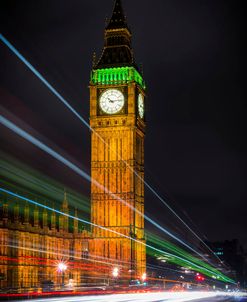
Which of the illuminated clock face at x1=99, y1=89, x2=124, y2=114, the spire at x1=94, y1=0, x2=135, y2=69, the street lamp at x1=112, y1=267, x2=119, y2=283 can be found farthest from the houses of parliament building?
the street lamp at x1=112, y1=267, x2=119, y2=283

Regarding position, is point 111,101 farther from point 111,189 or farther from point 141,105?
point 111,189

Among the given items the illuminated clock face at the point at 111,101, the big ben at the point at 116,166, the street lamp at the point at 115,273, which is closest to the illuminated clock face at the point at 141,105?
the big ben at the point at 116,166

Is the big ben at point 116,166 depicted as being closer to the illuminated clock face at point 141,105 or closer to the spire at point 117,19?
the illuminated clock face at point 141,105

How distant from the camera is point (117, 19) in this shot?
105375mm

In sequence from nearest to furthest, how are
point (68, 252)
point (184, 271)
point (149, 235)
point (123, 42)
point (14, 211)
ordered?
1. point (14, 211)
2. point (68, 252)
3. point (123, 42)
4. point (149, 235)
5. point (184, 271)

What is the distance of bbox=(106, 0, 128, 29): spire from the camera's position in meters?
104

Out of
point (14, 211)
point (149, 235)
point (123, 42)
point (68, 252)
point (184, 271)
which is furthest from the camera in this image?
point (184, 271)

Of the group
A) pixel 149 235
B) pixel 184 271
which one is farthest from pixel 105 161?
pixel 184 271

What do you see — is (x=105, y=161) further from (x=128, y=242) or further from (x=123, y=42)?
(x=123, y=42)

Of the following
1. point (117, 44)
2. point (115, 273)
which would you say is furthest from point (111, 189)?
point (117, 44)

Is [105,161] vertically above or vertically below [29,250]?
above

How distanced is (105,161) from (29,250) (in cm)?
1901

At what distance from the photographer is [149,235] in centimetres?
12044

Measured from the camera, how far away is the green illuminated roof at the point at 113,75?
9900cm
